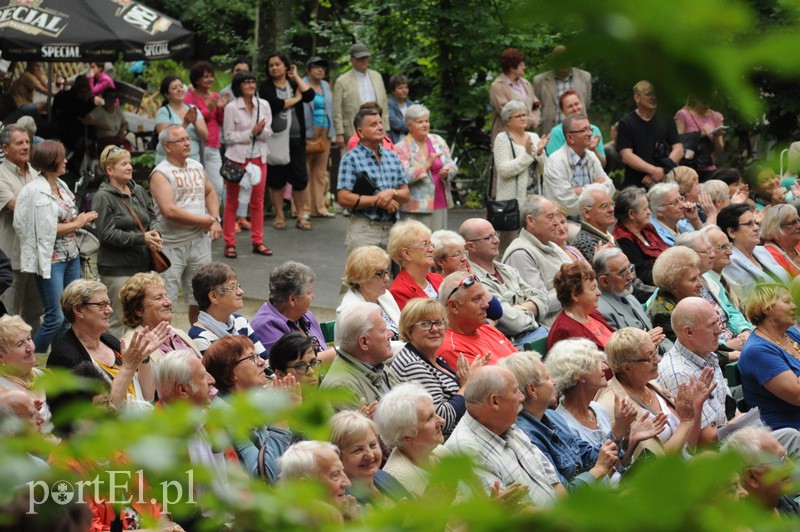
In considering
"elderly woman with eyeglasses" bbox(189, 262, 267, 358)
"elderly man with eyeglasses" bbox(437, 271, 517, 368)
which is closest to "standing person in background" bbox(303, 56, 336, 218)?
"elderly woman with eyeglasses" bbox(189, 262, 267, 358)

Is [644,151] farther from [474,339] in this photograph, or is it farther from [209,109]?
[474,339]

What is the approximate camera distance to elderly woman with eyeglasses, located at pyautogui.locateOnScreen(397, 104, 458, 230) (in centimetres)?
1065

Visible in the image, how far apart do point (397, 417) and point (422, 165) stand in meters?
5.65

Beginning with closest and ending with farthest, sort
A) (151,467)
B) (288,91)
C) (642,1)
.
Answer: (642,1), (151,467), (288,91)

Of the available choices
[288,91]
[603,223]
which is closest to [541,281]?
[603,223]

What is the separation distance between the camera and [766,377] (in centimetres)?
682

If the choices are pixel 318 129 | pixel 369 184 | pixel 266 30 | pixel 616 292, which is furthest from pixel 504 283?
pixel 266 30

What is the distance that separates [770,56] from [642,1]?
0.53 feet

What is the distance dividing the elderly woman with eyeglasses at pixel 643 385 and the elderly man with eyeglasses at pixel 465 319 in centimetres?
80

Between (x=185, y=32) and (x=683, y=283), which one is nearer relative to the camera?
(x=683, y=283)

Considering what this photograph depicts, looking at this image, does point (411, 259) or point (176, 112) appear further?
point (176, 112)

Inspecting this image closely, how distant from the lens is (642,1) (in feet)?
3.89

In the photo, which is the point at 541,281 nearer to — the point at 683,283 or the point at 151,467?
the point at 683,283

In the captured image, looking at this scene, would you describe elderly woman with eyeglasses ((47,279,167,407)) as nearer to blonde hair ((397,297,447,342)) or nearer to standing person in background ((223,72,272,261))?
blonde hair ((397,297,447,342))
